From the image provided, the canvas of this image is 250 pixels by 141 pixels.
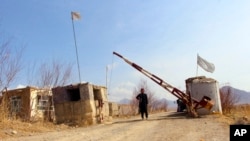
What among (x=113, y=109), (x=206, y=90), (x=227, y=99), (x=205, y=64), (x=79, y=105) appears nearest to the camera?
(x=79, y=105)

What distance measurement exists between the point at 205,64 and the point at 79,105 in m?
10.8

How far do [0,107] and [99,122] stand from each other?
7145mm

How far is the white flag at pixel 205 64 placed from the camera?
26253 millimetres

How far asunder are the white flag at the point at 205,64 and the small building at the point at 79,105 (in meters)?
8.63

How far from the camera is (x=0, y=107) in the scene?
15703 millimetres

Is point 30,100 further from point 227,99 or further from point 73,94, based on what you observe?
point 227,99

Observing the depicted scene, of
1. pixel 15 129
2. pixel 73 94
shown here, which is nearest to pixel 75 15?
pixel 73 94

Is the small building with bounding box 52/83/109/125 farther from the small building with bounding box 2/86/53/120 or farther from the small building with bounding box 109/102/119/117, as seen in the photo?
the small building with bounding box 109/102/119/117

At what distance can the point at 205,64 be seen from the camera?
26.7m

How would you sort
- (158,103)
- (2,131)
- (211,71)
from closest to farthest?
(2,131) < (211,71) < (158,103)

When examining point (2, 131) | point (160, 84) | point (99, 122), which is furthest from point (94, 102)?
point (2, 131)

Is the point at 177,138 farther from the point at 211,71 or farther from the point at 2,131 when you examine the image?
the point at 211,71

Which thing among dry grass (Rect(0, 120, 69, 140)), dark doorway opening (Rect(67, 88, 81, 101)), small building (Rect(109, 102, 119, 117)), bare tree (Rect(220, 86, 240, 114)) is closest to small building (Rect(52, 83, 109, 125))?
dark doorway opening (Rect(67, 88, 81, 101))

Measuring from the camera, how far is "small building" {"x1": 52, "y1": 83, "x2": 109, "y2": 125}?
2084cm
